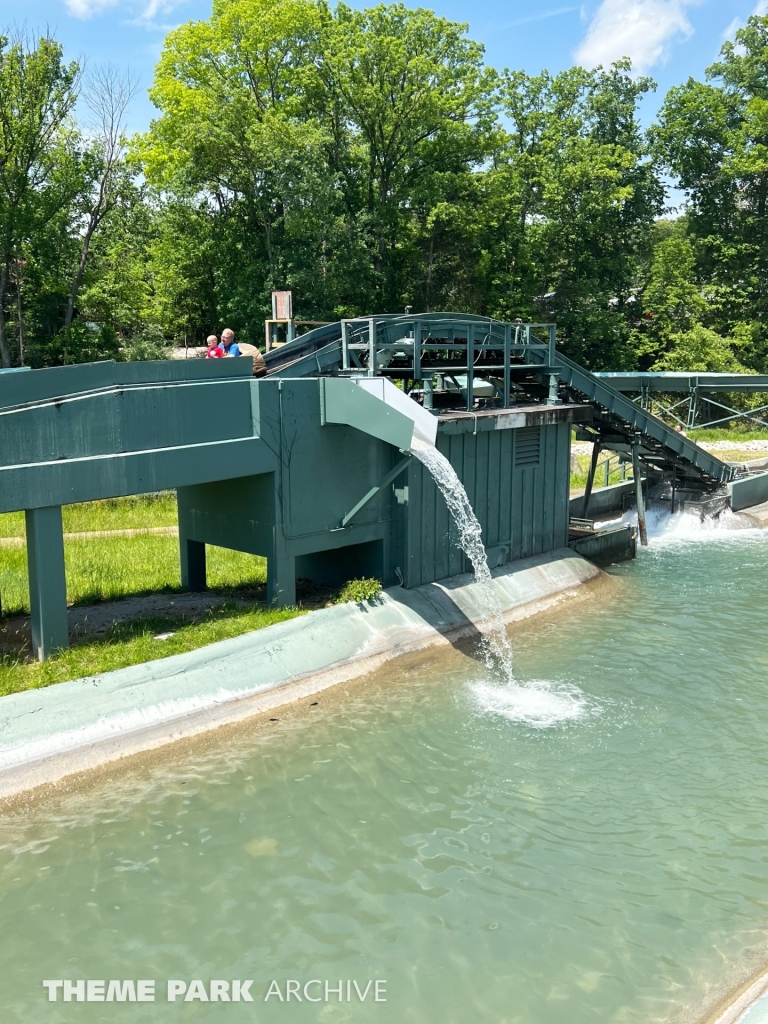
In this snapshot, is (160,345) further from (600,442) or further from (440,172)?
(600,442)

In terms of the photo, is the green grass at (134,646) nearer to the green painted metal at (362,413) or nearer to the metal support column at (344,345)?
the green painted metal at (362,413)

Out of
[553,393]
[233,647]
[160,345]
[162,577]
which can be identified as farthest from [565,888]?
[160,345]

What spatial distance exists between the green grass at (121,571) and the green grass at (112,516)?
2.10 meters

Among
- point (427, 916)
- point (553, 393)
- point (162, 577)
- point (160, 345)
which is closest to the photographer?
point (427, 916)

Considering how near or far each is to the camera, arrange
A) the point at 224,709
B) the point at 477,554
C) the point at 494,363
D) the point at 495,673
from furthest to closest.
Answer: the point at 494,363
the point at 477,554
the point at 495,673
the point at 224,709

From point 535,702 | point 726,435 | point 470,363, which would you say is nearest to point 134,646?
point 535,702

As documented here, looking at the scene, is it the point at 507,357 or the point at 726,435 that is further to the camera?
the point at 726,435

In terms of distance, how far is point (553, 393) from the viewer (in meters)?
18.9

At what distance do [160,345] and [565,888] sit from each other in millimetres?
29398

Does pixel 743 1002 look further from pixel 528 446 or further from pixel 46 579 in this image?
pixel 528 446

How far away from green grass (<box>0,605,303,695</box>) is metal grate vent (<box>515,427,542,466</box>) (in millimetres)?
6165

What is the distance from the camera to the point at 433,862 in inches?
343

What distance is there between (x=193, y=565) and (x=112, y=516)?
7291 millimetres

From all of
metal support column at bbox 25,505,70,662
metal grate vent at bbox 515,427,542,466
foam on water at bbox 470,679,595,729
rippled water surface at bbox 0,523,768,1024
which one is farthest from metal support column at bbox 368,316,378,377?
metal support column at bbox 25,505,70,662
